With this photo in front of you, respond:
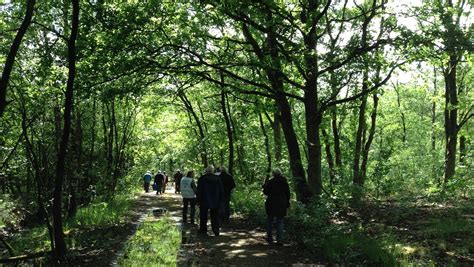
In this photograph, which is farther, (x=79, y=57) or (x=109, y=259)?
(x=79, y=57)

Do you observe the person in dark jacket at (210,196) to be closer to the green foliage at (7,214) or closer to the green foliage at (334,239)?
the green foliage at (334,239)

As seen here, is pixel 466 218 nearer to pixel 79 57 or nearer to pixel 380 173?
pixel 380 173

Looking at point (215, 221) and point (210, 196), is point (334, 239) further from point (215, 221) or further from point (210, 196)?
point (210, 196)

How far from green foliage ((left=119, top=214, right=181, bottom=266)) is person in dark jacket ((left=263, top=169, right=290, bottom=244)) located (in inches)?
100.0

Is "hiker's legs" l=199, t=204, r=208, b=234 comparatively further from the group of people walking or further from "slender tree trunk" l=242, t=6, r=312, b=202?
"slender tree trunk" l=242, t=6, r=312, b=202

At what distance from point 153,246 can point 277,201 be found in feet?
11.2

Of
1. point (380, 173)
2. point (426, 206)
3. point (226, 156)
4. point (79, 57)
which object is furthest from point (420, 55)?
point (226, 156)

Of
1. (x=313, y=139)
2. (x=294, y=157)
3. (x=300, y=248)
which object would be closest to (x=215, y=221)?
(x=300, y=248)

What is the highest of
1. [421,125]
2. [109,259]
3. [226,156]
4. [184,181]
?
[421,125]

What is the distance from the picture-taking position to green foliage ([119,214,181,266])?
9.30m

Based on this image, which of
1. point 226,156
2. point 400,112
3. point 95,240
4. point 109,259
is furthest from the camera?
point 400,112

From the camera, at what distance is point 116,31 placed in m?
11.5

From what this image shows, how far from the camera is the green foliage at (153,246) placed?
9.30 m

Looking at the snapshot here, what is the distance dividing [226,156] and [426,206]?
76.7ft
